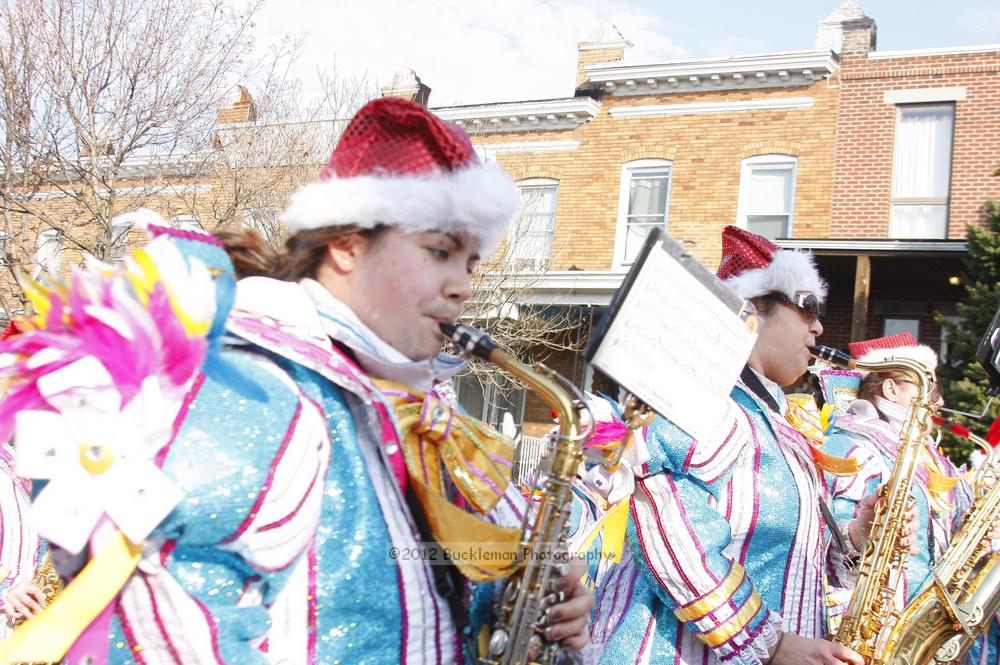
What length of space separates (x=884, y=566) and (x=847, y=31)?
1324 cm

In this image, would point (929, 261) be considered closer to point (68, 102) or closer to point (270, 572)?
point (68, 102)

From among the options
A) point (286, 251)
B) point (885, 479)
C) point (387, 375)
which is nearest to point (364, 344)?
point (387, 375)

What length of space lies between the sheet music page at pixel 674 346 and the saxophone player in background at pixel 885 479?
2132mm

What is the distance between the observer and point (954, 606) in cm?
380

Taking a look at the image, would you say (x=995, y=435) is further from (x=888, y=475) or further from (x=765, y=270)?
(x=765, y=270)

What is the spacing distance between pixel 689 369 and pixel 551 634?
2.10 feet

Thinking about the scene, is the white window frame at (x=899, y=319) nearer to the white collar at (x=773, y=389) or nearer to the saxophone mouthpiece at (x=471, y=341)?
the white collar at (x=773, y=389)

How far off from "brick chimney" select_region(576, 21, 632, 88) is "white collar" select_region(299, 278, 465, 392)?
16244mm

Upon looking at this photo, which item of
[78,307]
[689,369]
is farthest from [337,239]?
[689,369]

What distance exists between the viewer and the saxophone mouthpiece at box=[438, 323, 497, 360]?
193 centimetres

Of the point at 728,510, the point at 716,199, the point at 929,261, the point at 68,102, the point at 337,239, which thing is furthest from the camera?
the point at 716,199

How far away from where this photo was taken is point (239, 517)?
1.45 meters

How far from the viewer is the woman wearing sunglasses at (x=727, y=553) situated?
9.43 feet

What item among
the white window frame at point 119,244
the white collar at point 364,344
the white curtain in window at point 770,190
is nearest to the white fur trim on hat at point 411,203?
the white collar at point 364,344
